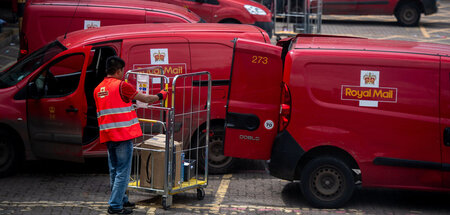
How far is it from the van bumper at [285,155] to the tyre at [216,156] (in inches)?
55.7

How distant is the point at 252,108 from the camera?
7.67 m

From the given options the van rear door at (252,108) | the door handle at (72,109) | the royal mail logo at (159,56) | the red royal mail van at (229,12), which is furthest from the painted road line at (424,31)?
the door handle at (72,109)

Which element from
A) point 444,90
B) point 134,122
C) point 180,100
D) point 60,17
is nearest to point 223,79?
point 180,100

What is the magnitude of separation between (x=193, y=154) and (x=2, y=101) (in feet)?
8.40

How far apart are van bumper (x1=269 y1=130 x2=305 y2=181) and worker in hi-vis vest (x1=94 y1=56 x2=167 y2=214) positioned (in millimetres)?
1405

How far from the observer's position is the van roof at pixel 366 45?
7555 millimetres

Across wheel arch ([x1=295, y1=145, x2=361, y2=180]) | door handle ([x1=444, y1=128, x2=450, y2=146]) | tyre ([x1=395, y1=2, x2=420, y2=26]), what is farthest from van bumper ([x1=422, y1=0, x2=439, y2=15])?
wheel arch ([x1=295, y1=145, x2=361, y2=180])

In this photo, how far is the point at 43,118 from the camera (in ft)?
28.6

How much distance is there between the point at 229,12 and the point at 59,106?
7629 mm

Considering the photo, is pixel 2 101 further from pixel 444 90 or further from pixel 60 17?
pixel 444 90

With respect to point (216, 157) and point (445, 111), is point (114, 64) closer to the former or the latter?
point (216, 157)

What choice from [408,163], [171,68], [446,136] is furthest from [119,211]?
[446,136]

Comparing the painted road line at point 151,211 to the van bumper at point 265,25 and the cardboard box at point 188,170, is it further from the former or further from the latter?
the van bumper at point 265,25

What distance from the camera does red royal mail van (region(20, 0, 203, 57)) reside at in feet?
37.6
